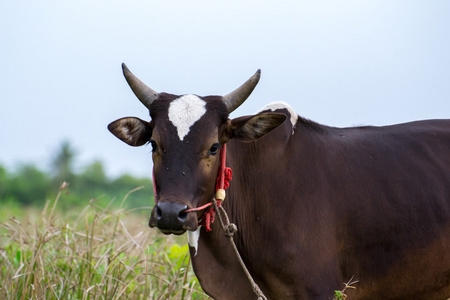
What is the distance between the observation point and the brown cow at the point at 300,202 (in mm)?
4531

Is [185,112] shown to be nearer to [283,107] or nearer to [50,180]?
[283,107]

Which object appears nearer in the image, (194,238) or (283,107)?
(194,238)

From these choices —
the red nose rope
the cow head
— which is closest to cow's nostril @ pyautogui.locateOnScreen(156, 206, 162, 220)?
the cow head

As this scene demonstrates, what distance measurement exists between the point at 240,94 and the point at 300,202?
3.21 feet

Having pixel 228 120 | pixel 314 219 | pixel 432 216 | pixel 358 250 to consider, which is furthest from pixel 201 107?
pixel 432 216

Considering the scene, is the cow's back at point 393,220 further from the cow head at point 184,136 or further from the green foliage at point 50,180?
the green foliage at point 50,180

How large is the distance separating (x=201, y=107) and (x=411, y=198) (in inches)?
75.8

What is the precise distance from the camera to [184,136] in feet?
14.3

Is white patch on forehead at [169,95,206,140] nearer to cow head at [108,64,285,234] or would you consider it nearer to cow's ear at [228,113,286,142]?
cow head at [108,64,285,234]

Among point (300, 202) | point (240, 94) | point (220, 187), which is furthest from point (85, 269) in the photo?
point (240, 94)

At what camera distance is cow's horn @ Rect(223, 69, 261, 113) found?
15.3ft

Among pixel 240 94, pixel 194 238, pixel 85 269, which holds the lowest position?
pixel 85 269

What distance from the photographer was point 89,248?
5.94m

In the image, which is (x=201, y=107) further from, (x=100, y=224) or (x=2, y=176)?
(x=2, y=176)
